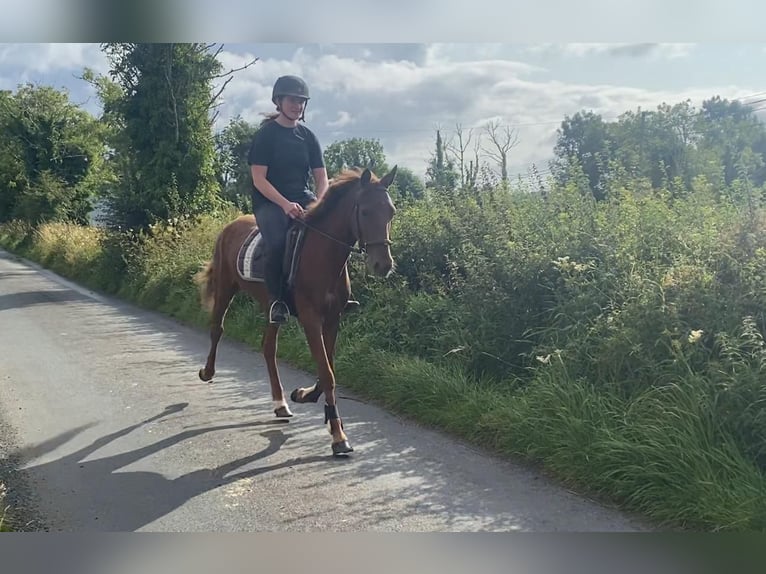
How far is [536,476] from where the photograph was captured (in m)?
3.83

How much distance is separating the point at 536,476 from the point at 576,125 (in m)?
Result: 3.35

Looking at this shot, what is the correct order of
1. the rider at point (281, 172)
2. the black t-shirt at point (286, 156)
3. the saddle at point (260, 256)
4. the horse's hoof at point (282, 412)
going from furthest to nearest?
the horse's hoof at point (282, 412) < the saddle at point (260, 256) < the black t-shirt at point (286, 156) < the rider at point (281, 172)

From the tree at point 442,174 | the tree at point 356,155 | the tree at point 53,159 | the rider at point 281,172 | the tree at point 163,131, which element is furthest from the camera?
the tree at point 53,159

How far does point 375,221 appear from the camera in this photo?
4059mm

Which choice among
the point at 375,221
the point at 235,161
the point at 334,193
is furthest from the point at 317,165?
the point at 235,161

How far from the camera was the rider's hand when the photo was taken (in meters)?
4.45

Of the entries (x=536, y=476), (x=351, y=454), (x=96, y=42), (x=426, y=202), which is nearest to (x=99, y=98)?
(x=426, y=202)

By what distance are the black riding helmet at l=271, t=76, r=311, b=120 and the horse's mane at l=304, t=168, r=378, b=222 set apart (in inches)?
23.5

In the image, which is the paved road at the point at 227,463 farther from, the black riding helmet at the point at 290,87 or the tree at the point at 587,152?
the tree at the point at 587,152

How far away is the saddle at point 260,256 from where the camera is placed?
4590mm

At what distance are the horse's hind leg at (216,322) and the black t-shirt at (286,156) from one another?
145cm

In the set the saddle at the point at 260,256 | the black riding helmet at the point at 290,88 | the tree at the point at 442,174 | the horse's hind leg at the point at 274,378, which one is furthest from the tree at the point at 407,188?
the black riding helmet at the point at 290,88

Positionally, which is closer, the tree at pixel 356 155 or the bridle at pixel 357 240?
the bridle at pixel 357 240

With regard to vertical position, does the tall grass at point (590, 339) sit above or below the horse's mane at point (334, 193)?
below
